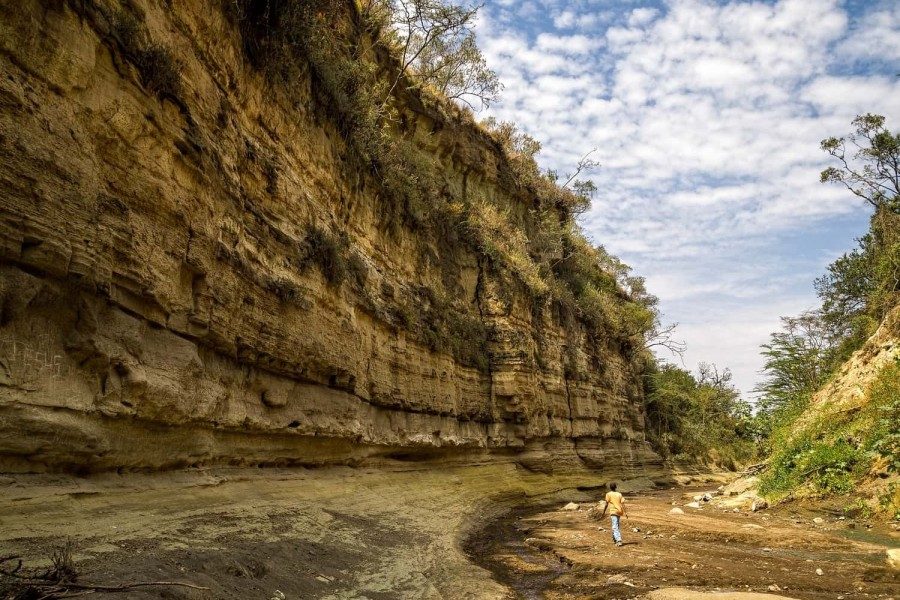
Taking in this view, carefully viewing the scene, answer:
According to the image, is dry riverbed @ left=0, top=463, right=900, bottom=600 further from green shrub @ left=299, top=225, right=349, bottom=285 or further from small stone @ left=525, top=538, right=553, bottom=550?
green shrub @ left=299, top=225, right=349, bottom=285

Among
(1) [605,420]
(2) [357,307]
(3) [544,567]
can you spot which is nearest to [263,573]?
(3) [544,567]

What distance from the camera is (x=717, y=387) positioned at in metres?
48.1

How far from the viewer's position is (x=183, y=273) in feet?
24.7

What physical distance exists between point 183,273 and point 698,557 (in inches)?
382

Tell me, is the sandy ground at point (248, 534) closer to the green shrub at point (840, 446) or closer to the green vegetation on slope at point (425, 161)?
the green vegetation on slope at point (425, 161)

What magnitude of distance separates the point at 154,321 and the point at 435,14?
1249 cm

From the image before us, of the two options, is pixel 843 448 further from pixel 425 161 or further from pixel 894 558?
pixel 425 161

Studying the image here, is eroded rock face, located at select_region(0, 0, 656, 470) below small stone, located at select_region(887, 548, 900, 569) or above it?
→ above

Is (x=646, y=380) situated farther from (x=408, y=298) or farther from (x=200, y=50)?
(x=200, y=50)

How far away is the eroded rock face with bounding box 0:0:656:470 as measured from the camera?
534cm

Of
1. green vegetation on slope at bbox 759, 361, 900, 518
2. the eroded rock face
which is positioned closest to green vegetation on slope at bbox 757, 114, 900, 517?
green vegetation on slope at bbox 759, 361, 900, 518

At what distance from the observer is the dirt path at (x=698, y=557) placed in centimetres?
757

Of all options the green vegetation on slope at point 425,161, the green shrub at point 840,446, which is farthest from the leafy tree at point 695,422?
the green shrub at point 840,446

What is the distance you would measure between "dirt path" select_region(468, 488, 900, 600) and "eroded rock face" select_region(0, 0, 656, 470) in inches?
173
